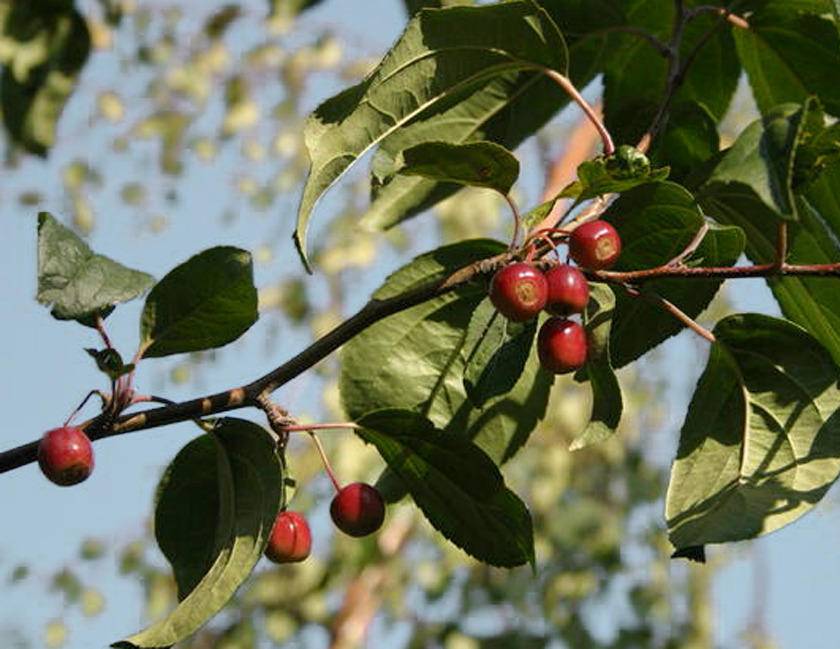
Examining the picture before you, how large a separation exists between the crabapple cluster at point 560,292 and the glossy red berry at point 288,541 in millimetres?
200

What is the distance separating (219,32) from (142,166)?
1061 millimetres

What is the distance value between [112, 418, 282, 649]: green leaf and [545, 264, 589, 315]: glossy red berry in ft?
0.65

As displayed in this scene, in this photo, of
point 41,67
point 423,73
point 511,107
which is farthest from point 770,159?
point 41,67

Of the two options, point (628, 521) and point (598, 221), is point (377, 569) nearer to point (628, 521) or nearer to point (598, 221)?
point (628, 521)

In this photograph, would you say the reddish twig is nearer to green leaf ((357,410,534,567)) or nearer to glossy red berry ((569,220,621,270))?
glossy red berry ((569,220,621,270))

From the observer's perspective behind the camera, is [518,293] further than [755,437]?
No

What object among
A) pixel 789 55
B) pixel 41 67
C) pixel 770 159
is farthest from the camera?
pixel 41 67

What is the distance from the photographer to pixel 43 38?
93.1 inches

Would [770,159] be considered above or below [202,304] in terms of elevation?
above

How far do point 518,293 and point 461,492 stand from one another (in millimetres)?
191

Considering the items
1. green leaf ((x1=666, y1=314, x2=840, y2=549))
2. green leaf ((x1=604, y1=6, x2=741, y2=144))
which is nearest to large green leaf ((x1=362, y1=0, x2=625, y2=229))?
green leaf ((x1=604, y1=6, x2=741, y2=144))

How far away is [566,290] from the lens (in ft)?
3.19

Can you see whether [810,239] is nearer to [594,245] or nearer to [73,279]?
[594,245]

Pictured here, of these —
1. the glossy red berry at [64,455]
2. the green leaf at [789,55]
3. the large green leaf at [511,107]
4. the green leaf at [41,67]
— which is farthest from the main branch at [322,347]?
the green leaf at [41,67]
